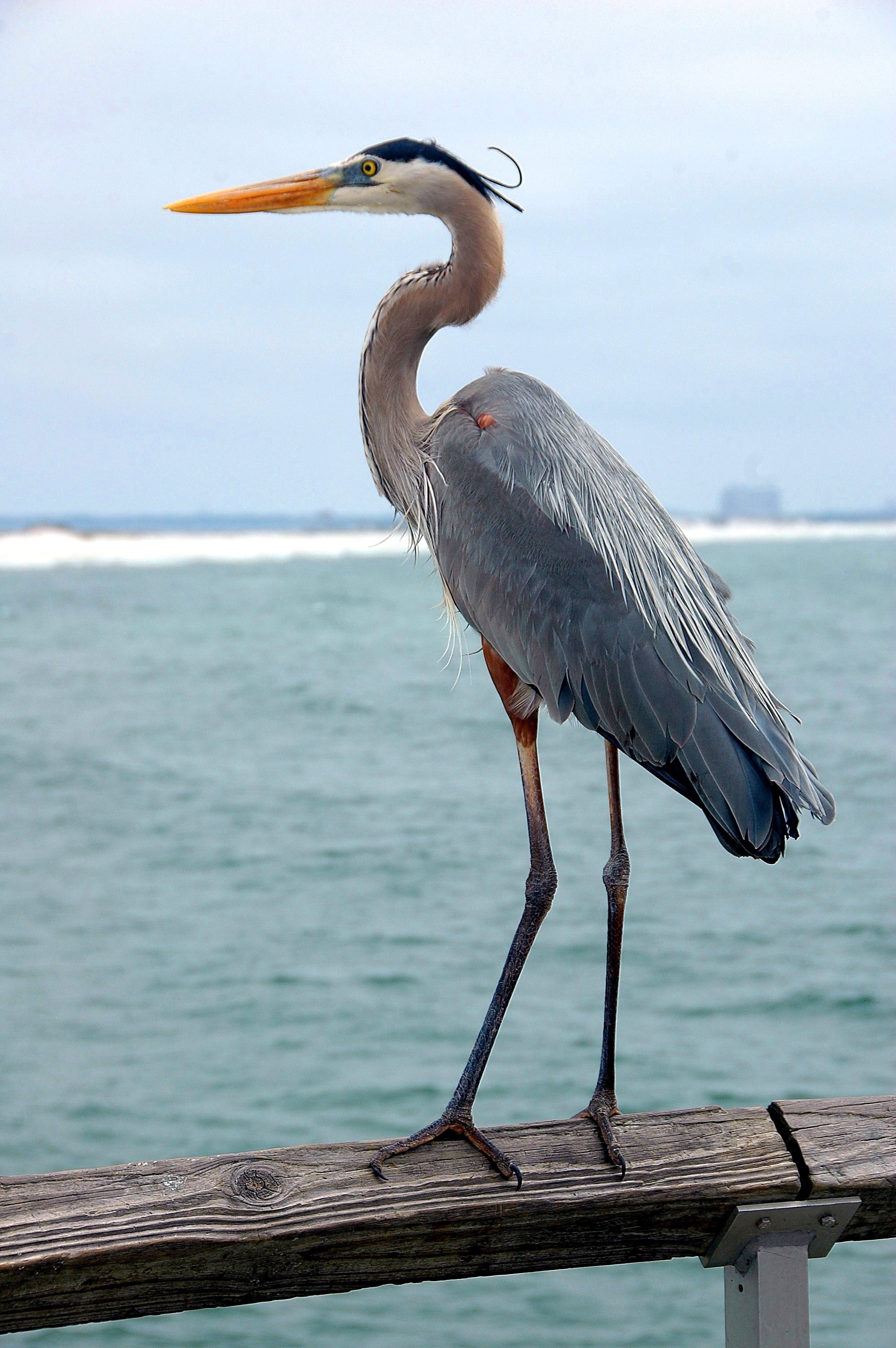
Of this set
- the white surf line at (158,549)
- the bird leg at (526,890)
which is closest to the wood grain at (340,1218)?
the bird leg at (526,890)

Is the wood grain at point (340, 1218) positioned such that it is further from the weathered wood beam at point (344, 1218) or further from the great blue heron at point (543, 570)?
the great blue heron at point (543, 570)

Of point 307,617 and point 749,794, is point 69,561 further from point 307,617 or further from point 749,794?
point 749,794

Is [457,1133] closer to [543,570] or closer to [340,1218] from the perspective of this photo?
[340,1218]

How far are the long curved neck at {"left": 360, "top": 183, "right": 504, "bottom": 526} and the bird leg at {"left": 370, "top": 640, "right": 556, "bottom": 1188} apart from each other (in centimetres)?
39

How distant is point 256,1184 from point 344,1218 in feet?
0.42

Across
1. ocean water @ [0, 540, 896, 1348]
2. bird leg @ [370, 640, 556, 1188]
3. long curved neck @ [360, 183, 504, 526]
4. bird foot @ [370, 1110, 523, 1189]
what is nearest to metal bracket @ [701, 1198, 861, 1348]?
bird foot @ [370, 1110, 523, 1189]

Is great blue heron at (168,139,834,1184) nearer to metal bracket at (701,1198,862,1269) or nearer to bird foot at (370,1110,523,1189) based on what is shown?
bird foot at (370,1110,523,1189)

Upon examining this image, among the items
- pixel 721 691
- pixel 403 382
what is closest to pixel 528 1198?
pixel 721 691

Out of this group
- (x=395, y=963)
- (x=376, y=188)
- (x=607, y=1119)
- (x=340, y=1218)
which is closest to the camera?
(x=340, y=1218)

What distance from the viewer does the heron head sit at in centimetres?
238

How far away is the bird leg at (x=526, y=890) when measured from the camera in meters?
2.15

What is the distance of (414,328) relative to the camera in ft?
8.05

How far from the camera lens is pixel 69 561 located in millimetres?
60250

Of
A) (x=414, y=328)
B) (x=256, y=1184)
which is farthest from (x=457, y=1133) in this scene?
(x=414, y=328)
